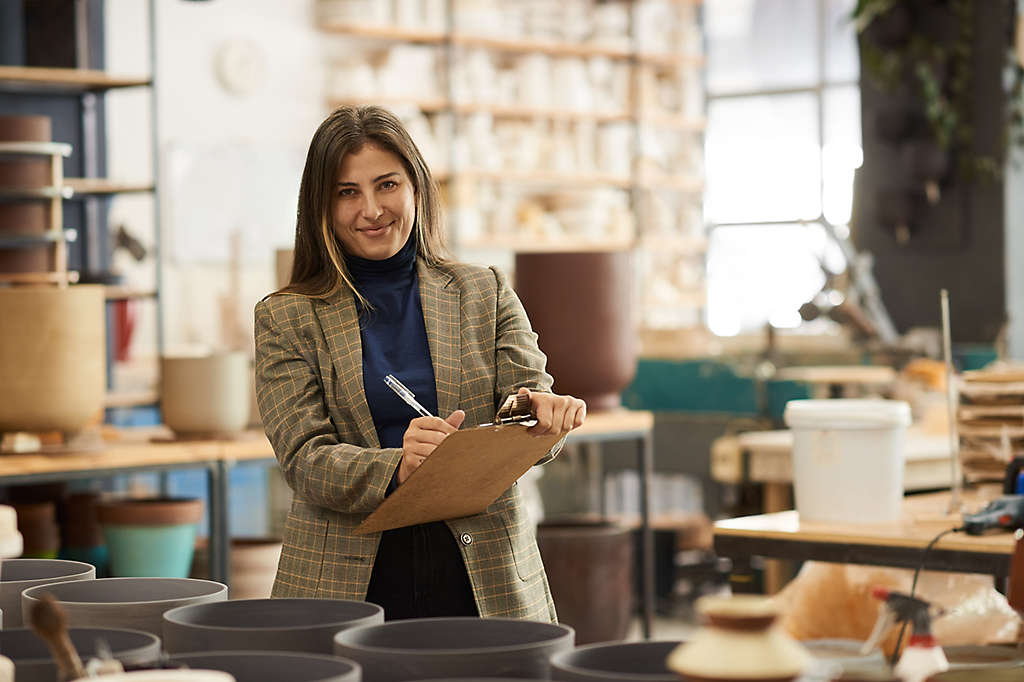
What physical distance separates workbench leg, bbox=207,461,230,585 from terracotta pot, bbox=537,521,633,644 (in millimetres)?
950

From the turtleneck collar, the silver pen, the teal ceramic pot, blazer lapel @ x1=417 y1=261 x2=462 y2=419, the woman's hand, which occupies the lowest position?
the teal ceramic pot

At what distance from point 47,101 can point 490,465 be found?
3.38 m

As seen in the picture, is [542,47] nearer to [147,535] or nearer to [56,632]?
[147,535]

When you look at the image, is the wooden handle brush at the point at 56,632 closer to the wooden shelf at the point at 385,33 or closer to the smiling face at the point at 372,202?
the smiling face at the point at 372,202

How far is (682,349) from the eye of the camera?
21.9ft

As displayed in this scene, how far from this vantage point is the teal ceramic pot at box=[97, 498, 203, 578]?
11.0ft

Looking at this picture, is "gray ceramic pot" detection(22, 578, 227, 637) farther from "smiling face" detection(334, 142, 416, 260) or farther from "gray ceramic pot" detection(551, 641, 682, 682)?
"smiling face" detection(334, 142, 416, 260)

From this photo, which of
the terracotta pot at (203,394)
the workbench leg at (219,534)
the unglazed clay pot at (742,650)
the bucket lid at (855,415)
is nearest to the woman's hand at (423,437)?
the unglazed clay pot at (742,650)

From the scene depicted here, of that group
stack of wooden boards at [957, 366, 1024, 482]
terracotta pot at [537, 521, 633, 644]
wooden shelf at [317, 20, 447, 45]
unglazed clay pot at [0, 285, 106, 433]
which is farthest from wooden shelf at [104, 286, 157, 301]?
wooden shelf at [317, 20, 447, 45]

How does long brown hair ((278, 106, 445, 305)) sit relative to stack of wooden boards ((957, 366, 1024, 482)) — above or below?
above

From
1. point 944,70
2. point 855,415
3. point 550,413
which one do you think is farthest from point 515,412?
point 944,70

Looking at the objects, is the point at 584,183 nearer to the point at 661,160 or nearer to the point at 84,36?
the point at 661,160

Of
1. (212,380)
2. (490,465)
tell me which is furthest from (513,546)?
(212,380)

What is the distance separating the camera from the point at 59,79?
4.15m
